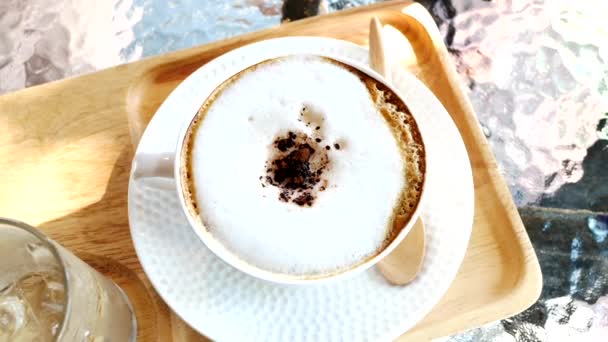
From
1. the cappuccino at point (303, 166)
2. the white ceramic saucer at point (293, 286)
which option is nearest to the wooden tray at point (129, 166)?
the white ceramic saucer at point (293, 286)

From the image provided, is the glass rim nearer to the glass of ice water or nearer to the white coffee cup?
the glass of ice water

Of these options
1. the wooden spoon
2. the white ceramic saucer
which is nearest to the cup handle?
the white ceramic saucer

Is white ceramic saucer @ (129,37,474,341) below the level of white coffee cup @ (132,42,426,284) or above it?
below

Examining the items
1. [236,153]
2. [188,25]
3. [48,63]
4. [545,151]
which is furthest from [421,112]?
[48,63]

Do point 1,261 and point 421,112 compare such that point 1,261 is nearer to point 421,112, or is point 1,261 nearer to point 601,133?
point 421,112

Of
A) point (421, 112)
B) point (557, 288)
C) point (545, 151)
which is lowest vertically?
point (557, 288)

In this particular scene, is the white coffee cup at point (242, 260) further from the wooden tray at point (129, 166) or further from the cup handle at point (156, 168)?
the wooden tray at point (129, 166)

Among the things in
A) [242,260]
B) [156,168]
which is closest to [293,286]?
[242,260]
